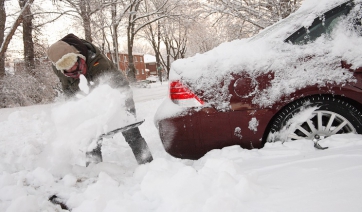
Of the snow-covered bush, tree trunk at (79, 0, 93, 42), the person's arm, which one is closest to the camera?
the person's arm

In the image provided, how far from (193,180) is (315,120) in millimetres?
1443

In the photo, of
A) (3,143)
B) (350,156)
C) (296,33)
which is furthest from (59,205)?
(3,143)

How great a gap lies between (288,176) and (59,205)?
170 cm

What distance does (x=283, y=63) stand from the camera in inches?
94.3

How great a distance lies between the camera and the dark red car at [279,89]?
7.73ft

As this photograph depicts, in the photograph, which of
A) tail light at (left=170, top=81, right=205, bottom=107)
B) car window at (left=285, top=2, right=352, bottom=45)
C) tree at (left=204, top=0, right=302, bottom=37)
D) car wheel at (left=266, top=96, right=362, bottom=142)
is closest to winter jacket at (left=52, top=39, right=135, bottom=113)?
tail light at (left=170, top=81, right=205, bottom=107)

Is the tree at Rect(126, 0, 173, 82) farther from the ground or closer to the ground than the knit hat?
farther from the ground

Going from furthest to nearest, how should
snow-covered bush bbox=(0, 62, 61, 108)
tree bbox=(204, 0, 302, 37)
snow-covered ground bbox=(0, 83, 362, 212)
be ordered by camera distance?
snow-covered bush bbox=(0, 62, 61, 108)
tree bbox=(204, 0, 302, 37)
snow-covered ground bbox=(0, 83, 362, 212)

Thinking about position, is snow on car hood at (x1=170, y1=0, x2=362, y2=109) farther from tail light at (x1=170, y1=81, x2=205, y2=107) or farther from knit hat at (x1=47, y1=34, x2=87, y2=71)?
knit hat at (x1=47, y1=34, x2=87, y2=71)

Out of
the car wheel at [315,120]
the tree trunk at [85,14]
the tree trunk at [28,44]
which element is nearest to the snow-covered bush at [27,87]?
the tree trunk at [28,44]

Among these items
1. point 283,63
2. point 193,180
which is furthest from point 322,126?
point 193,180

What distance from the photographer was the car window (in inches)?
95.6

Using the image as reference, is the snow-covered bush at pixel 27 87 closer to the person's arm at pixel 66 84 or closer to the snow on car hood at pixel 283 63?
the person's arm at pixel 66 84

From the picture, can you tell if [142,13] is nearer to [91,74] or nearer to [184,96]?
[91,74]
